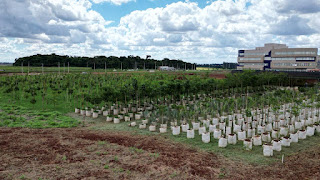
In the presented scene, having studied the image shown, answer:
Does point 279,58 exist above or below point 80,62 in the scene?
above

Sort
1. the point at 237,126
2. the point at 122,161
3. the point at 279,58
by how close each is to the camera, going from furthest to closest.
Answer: the point at 279,58, the point at 237,126, the point at 122,161

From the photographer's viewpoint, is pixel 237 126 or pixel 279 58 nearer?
pixel 237 126

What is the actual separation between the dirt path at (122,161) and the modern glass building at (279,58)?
3016 inches

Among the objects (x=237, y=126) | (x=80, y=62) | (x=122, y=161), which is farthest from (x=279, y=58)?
(x=122, y=161)

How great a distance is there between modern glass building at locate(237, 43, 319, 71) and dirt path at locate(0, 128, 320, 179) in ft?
251

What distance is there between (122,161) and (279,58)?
99490 mm

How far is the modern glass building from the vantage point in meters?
89.4

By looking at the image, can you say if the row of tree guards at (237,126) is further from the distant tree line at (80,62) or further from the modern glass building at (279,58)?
the distant tree line at (80,62)

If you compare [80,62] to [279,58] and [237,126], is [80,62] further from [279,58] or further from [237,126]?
[237,126]

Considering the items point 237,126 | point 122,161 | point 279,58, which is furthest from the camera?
point 279,58

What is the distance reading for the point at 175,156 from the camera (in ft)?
36.9

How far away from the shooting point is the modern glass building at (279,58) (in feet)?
293

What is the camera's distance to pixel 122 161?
1069 centimetres

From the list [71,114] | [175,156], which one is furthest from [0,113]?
[175,156]
